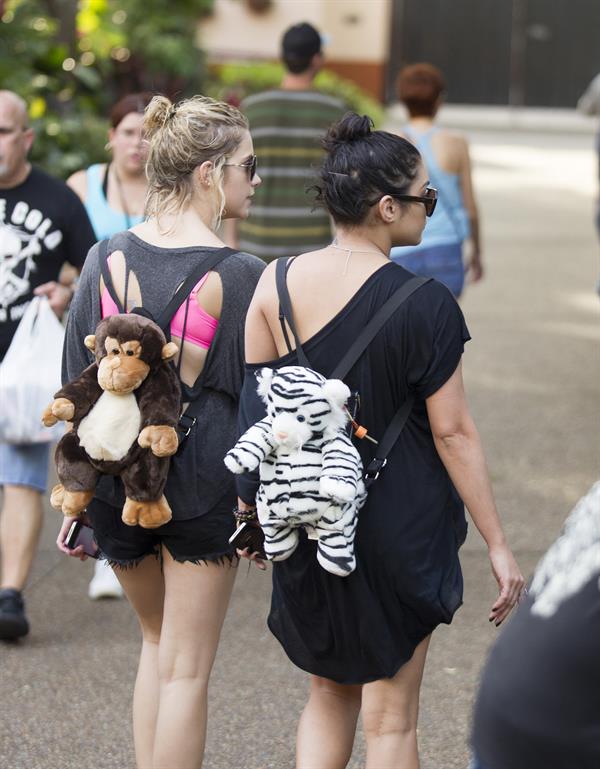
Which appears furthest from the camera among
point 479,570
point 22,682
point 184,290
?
point 479,570

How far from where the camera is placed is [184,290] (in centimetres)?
321

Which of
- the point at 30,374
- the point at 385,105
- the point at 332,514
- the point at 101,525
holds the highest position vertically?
the point at 332,514

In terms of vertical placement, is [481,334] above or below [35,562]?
below

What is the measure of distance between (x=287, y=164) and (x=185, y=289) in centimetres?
408

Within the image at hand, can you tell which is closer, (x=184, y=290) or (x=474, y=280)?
(x=184, y=290)

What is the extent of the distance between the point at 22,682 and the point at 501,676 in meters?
2.99

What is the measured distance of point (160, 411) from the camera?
321 centimetres

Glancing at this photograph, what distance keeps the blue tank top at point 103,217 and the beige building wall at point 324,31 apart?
18.5m

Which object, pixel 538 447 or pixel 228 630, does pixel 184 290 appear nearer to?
pixel 228 630

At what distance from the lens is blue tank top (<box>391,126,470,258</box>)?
252 inches

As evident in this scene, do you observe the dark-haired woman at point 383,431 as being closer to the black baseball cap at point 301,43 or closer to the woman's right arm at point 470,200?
the woman's right arm at point 470,200

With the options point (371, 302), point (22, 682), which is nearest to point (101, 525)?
point (371, 302)

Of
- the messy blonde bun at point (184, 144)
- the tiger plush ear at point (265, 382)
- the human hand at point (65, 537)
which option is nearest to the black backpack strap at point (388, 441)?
the tiger plush ear at point (265, 382)

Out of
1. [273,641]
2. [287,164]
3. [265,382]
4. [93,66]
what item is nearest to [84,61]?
[93,66]
